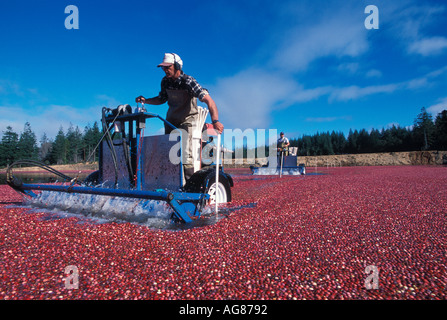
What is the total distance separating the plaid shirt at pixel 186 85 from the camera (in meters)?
3.81

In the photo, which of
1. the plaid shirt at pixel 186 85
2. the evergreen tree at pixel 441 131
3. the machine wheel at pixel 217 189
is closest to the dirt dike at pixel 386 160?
the evergreen tree at pixel 441 131

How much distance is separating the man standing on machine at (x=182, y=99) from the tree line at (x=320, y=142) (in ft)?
147

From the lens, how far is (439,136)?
54.9m

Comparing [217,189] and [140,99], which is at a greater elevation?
[140,99]

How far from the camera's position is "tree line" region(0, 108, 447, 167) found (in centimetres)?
5997

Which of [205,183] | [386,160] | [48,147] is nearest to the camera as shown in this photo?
[205,183]

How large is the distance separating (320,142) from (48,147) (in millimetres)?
103378

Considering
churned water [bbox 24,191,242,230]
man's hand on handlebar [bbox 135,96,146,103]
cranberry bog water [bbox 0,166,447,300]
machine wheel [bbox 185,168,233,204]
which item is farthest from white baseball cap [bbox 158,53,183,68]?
cranberry bog water [bbox 0,166,447,300]

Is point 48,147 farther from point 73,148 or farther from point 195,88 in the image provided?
point 195,88

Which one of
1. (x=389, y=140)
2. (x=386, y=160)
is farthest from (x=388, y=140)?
(x=386, y=160)

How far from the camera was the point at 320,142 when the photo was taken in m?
98.9
